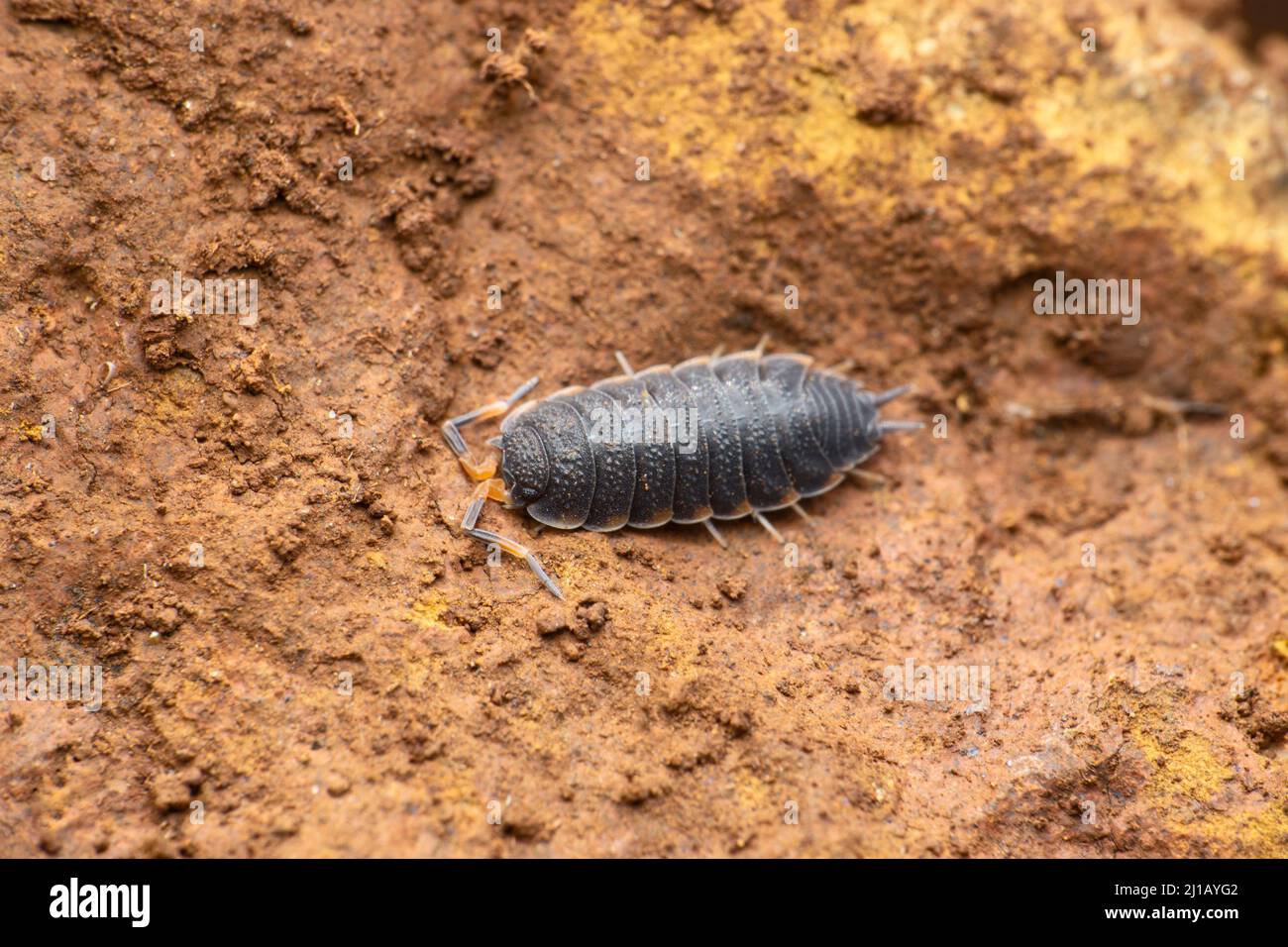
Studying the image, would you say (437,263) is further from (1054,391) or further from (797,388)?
(1054,391)

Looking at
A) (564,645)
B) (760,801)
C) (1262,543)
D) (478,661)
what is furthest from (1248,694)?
(478,661)

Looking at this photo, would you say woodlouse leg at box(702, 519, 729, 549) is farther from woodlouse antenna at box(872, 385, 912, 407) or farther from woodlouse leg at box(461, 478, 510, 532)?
woodlouse antenna at box(872, 385, 912, 407)

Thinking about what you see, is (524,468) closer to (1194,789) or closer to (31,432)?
(31,432)

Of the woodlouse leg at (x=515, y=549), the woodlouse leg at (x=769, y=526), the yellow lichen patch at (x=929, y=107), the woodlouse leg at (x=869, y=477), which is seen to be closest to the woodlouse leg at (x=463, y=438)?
the woodlouse leg at (x=515, y=549)

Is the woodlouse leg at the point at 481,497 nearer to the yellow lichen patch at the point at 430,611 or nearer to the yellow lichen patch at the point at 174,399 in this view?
the yellow lichen patch at the point at 430,611

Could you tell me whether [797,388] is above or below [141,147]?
below

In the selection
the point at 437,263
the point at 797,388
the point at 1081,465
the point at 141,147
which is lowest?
the point at 1081,465
